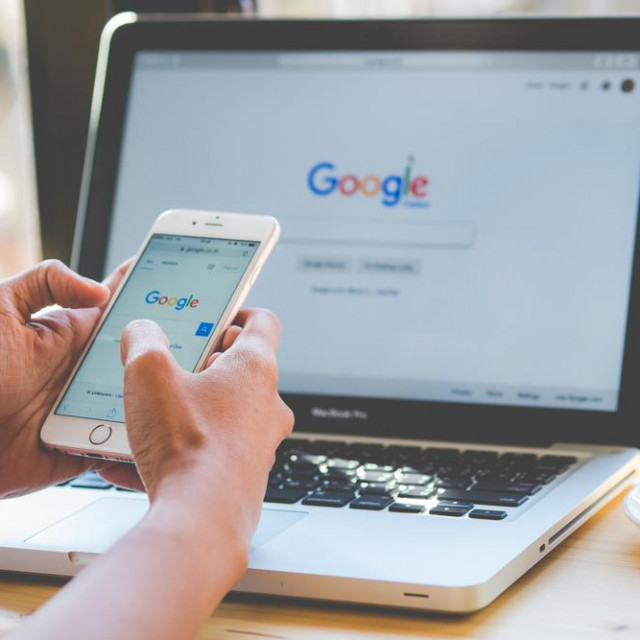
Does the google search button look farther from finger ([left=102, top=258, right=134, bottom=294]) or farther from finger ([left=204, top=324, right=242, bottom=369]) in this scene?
finger ([left=102, top=258, right=134, bottom=294])

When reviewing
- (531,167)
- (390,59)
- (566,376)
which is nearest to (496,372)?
(566,376)

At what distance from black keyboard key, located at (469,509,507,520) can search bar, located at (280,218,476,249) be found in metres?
0.28

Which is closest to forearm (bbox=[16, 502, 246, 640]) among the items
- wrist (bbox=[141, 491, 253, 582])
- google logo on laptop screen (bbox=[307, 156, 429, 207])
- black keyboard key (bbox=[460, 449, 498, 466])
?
wrist (bbox=[141, 491, 253, 582])

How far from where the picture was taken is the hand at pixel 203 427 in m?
0.46

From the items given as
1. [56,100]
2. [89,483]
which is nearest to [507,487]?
[89,483]

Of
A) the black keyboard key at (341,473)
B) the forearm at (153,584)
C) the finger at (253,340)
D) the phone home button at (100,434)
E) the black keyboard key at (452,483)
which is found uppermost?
the finger at (253,340)

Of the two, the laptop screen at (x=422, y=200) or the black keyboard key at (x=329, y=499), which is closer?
the black keyboard key at (x=329, y=499)

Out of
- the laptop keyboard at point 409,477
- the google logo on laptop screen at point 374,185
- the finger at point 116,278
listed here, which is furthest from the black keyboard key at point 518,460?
the finger at point 116,278

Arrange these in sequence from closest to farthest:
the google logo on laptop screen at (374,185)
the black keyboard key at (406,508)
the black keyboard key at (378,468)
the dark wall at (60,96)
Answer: the black keyboard key at (406,508) < the black keyboard key at (378,468) < the google logo on laptop screen at (374,185) < the dark wall at (60,96)

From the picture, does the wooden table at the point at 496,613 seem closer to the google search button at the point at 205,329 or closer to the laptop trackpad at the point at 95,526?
the laptop trackpad at the point at 95,526

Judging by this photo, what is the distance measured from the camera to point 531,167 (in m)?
0.78

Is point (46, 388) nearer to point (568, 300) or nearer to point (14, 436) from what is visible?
point (14, 436)

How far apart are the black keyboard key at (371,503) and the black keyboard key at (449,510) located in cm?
4

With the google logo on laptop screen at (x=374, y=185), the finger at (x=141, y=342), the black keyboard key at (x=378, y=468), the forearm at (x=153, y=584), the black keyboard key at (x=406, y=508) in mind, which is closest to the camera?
the forearm at (x=153, y=584)
